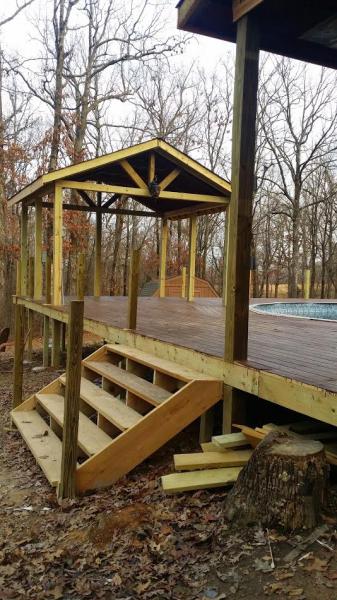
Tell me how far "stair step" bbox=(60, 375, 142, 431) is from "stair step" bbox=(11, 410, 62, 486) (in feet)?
1.72

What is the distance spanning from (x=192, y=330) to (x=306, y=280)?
10.5 m

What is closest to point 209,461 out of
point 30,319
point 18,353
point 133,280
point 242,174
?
Result: point 242,174

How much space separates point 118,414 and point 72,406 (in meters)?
0.53

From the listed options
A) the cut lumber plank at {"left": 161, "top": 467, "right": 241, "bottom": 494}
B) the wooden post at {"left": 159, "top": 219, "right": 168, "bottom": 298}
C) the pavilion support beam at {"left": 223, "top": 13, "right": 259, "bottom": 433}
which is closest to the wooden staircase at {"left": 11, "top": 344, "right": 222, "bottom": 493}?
the cut lumber plank at {"left": 161, "top": 467, "right": 241, "bottom": 494}

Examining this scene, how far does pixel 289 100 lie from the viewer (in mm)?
24859

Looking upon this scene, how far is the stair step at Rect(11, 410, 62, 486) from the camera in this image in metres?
4.12

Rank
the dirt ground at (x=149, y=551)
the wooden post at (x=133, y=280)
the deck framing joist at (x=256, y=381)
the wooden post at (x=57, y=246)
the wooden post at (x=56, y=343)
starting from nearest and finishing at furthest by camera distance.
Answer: the dirt ground at (x=149, y=551), the deck framing joist at (x=256, y=381), the wooden post at (x=133, y=280), the wooden post at (x=57, y=246), the wooden post at (x=56, y=343)

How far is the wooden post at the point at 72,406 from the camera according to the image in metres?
3.72

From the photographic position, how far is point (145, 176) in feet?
35.2

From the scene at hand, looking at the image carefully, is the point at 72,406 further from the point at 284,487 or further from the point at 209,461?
the point at 284,487

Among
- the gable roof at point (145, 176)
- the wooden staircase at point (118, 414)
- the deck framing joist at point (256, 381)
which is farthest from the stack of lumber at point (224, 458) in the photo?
the gable roof at point (145, 176)

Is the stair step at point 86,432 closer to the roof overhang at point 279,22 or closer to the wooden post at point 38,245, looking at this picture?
the roof overhang at point 279,22

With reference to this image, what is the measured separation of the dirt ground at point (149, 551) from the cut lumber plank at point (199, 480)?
0.24 ft

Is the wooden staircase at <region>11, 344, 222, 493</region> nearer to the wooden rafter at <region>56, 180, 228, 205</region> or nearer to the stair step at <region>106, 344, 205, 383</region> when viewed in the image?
the stair step at <region>106, 344, 205, 383</region>
